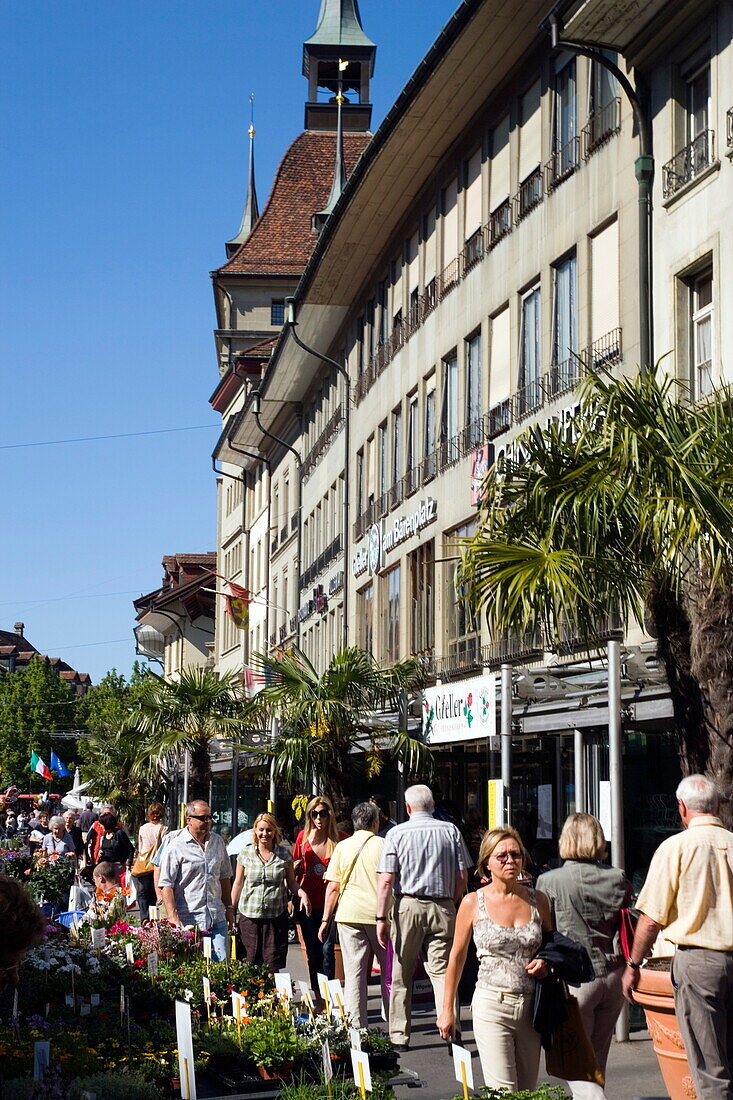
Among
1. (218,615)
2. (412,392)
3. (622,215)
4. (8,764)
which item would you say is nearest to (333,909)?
(622,215)

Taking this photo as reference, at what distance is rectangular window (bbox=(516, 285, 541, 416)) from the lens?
919 inches

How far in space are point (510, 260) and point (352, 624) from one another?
45.4 feet

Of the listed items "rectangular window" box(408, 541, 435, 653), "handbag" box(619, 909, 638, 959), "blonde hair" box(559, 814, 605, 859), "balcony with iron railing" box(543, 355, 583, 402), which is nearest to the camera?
"handbag" box(619, 909, 638, 959)

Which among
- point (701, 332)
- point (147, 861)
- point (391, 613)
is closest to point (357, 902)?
point (147, 861)

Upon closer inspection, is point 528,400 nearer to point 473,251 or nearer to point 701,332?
point 473,251

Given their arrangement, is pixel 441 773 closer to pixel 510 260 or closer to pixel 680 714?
pixel 510 260

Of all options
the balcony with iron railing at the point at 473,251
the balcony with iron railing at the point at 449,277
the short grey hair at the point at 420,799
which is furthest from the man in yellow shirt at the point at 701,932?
the balcony with iron railing at the point at 449,277

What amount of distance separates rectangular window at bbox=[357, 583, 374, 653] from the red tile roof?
1282 inches

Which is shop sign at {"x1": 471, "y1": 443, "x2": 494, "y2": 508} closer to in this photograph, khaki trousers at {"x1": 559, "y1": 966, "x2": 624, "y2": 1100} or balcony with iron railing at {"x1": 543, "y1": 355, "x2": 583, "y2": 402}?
balcony with iron railing at {"x1": 543, "y1": 355, "x2": 583, "y2": 402}

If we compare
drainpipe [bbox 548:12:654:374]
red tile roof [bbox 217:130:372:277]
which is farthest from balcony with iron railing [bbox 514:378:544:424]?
red tile roof [bbox 217:130:372:277]

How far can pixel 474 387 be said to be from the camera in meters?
26.7

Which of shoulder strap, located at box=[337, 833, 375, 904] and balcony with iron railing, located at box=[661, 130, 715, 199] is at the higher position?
balcony with iron railing, located at box=[661, 130, 715, 199]

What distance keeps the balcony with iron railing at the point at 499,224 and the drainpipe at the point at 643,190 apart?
17.3 ft

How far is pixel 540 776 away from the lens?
850 inches
